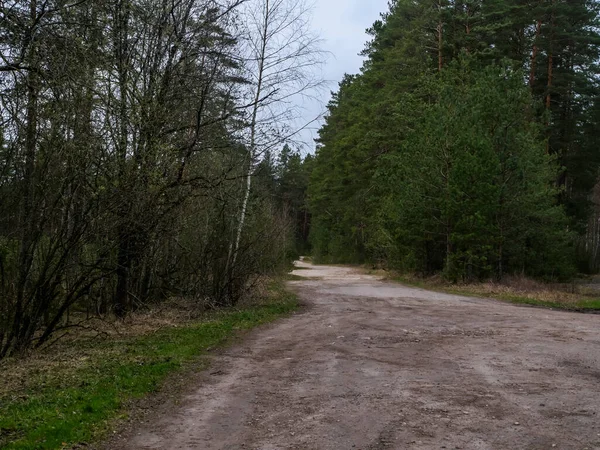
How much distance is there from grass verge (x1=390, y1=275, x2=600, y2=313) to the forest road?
21.3ft

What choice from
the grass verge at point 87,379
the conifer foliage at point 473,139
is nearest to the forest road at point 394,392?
the grass verge at point 87,379

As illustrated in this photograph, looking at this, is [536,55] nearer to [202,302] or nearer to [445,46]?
[445,46]

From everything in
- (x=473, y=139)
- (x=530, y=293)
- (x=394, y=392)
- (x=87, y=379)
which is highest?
(x=473, y=139)

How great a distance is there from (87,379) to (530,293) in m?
18.3

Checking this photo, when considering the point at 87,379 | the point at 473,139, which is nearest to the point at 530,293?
the point at 473,139

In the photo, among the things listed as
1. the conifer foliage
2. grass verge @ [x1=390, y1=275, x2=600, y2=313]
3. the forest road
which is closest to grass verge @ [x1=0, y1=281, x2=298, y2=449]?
the forest road

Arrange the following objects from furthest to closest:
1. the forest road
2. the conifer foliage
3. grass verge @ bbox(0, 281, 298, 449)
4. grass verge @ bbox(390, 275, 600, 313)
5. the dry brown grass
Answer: the conifer foliage, the dry brown grass, grass verge @ bbox(390, 275, 600, 313), grass verge @ bbox(0, 281, 298, 449), the forest road

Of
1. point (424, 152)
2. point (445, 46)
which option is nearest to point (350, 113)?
point (445, 46)

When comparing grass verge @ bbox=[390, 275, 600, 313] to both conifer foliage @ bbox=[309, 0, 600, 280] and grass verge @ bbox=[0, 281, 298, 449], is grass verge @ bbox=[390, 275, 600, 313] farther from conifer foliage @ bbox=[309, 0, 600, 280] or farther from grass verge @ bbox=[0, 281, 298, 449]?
grass verge @ bbox=[0, 281, 298, 449]

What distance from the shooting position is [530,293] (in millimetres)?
22312

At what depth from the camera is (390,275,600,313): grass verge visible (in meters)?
19.6

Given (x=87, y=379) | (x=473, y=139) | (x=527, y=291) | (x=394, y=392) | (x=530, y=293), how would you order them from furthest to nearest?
(x=473, y=139) < (x=527, y=291) < (x=530, y=293) < (x=87, y=379) < (x=394, y=392)

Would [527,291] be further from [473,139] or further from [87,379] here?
[87,379]

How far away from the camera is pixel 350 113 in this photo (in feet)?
167
